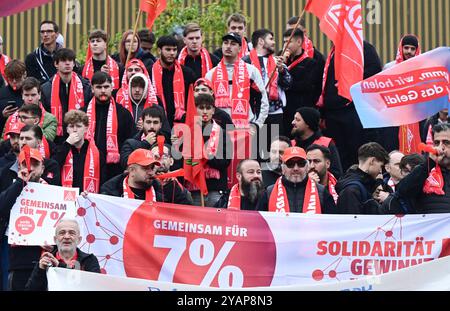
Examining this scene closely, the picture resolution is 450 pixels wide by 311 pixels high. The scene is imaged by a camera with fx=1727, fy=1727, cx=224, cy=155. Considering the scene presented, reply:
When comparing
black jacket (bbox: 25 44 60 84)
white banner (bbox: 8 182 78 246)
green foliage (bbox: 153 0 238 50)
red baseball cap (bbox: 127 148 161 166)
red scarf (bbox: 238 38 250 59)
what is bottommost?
white banner (bbox: 8 182 78 246)

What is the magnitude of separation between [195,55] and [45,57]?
2025 mm

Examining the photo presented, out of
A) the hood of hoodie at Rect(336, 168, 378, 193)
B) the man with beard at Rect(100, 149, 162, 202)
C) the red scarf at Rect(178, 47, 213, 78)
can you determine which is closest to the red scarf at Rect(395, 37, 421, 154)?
the red scarf at Rect(178, 47, 213, 78)

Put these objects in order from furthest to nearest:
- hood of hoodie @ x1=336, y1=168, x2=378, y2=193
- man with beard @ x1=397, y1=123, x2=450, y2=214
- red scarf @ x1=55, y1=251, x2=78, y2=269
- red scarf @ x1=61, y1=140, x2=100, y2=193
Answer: red scarf @ x1=61, y1=140, x2=100, y2=193 → hood of hoodie @ x1=336, y1=168, x2=378, y2=193 → man with beard @ x1=397, y1=123, x2=450, y2=214 → red scarf @ x1=55, y1=251, x2=78, y2=269

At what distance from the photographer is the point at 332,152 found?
18.6 m

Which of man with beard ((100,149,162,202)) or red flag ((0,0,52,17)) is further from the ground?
red flag ((0,0,52,17))

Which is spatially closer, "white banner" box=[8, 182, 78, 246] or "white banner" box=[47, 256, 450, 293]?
"white banner" box=[47, 256, 450, 293]

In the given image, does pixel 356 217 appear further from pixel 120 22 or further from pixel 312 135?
pixel 120 22

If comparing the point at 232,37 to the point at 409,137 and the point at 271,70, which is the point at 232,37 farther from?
the point at 409,137

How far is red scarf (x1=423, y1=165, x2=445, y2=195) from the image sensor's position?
16.1 meters

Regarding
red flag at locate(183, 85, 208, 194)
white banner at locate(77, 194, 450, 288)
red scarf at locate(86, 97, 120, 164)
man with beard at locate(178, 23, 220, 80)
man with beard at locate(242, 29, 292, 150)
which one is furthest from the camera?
man with beard at locate(178, 23, 220, 80)

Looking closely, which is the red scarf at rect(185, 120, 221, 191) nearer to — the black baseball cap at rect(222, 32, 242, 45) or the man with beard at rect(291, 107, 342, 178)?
the man with beard at rect(291, 107, 342, 178)

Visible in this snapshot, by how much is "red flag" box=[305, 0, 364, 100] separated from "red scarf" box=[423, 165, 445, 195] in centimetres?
295

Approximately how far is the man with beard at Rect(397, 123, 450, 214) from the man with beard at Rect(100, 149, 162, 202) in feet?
7.74

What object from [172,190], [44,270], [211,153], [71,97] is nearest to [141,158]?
[172,190]
